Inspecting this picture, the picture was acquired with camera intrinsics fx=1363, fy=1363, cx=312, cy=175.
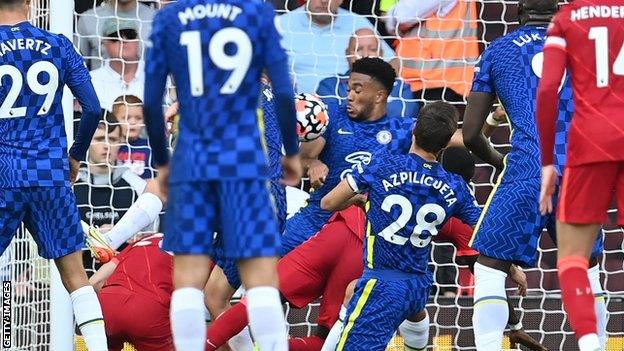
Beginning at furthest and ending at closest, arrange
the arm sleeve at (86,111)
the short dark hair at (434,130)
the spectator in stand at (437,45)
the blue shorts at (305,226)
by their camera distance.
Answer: the spectator in stand at (437,45) < the blue shorts at (305,226) < the arm sleeve at (86,111) < the short dark hair at (434,130)

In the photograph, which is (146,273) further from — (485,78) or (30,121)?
(485,78)

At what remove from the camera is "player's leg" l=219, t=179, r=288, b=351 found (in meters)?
5.00

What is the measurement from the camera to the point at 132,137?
9281 millimetres

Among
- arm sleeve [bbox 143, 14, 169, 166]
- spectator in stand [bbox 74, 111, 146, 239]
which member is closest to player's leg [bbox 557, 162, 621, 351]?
arm sleeve [bbox 143, 14, 169, 166]

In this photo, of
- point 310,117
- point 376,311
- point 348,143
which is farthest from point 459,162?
point 376,311

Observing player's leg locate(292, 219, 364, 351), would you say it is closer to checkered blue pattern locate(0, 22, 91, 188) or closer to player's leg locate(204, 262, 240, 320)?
player's leg locate(204, 262, 240, 320)

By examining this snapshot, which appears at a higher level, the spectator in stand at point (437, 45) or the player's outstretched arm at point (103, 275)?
the spectator in stand at point (437, 45)

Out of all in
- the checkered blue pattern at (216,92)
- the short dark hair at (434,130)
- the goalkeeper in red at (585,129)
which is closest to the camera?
the checkered blue pattern at (216,92)

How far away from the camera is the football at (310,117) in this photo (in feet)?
24.7

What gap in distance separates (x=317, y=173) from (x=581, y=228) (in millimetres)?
2459

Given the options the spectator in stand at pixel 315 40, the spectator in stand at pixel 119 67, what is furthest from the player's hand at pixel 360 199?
the spectator in stand at pixel 119 67

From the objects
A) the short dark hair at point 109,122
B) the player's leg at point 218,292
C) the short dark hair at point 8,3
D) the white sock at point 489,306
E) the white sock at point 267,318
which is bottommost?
the player's leg at point 218,292

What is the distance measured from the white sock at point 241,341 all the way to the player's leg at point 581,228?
2.39 metres

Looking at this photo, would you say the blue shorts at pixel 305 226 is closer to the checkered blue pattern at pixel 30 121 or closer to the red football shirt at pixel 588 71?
the checkered blue pattern at pixel 30 121
